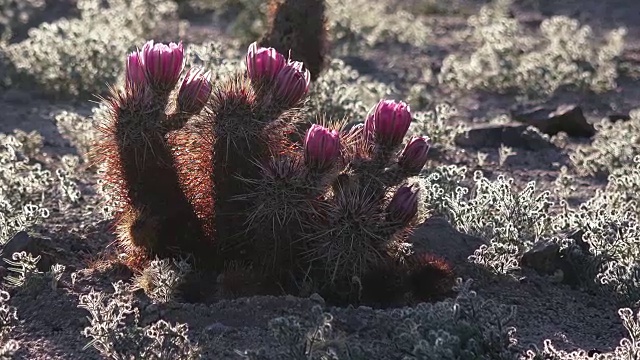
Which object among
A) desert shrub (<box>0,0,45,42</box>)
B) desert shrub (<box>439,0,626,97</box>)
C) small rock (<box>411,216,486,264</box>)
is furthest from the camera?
desert shrub (<box>0,0,45,42</box>)

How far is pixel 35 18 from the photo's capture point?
1252 centimetres

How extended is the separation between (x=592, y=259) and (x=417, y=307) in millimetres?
1326

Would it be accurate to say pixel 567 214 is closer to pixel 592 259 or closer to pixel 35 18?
pixel 592 259

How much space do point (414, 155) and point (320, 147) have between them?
1.58 ft

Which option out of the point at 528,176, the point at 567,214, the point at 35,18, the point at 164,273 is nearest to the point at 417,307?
the point at 164,273

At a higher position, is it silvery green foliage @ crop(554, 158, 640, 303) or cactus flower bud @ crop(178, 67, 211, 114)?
cactus flower bud @ crop(178, 67, 211, 114)

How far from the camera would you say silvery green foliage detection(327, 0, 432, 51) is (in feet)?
37.6

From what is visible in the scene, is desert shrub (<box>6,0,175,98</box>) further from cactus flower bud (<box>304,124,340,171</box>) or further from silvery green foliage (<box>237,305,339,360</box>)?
silvery green foliage (<box>237,305,339,360</box>)

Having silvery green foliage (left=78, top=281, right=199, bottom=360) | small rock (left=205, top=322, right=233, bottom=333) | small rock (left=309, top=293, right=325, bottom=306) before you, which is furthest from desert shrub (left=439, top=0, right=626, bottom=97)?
silvery green foliage (left=78, top=281, right=199, bottom=360)

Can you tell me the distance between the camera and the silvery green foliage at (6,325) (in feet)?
13.8

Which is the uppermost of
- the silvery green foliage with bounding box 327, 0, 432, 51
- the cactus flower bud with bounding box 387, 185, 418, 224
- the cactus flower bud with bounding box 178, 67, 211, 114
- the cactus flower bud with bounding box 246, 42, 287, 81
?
the cactus flower bud with bounding box 246, 42, 287, 81

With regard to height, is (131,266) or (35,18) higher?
(35,18)

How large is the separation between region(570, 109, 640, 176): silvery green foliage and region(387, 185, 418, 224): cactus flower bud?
3323mm

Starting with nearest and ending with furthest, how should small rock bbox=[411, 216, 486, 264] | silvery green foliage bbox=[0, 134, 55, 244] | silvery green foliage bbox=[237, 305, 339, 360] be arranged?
1. silvery green foliage bbox=[237, 305, 339, 360]
2. small rock bbox=[411, 216, 486, 264]
3. silvery green foliage bbox=[0, 134, 55, 244]
